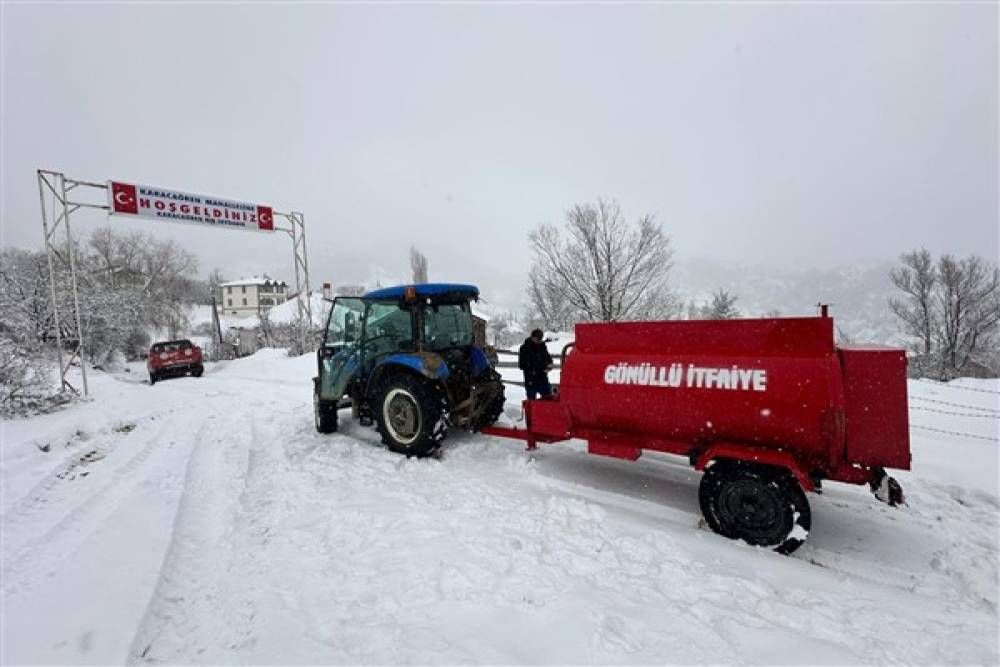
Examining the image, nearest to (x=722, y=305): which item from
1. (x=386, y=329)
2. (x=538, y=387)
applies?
(x=538, y=387)

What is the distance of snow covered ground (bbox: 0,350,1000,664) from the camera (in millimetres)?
2455

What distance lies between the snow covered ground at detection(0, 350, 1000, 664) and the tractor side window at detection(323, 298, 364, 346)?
1.70 meters

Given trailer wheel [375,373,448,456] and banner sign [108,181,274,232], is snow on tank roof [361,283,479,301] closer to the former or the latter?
trailer wheel [375,373,448,456]

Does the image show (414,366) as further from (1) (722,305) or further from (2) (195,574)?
(1) (722,305)

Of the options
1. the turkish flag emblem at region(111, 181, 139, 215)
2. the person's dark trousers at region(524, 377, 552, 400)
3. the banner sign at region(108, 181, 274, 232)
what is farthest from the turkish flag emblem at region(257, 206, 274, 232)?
the person's dark trousers at region(524, 377, 552, 400)

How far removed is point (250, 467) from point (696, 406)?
5057 millimetres

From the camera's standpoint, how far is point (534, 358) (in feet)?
22.1

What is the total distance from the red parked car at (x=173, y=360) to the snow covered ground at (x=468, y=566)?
1266 cm

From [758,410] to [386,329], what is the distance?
4505mm

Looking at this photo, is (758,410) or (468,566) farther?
(758,410)

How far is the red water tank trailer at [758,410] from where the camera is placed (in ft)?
10.7

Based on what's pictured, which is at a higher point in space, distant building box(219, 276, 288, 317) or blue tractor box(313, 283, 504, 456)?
distant building box(219, 276, 288, 317)

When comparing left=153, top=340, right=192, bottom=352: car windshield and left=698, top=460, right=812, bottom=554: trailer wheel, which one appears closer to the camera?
left=698, top=460, right=812, bottom=554: trailer wheel

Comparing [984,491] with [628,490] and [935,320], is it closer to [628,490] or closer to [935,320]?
[628,490]
